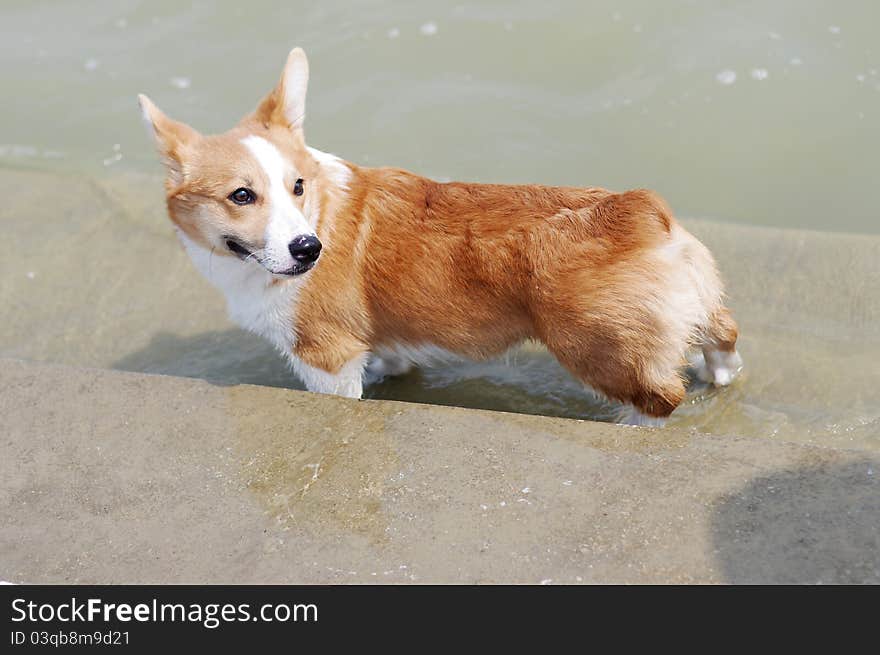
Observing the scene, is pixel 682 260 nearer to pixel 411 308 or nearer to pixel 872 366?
pixel 411 308

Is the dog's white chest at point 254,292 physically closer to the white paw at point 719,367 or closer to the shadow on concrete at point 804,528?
the white paw at point 719,367

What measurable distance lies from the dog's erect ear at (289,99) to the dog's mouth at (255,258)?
483 mm

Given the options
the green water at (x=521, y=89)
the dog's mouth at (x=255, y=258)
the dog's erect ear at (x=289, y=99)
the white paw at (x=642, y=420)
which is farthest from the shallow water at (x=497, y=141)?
the dog's erect ear at (x=289, y=99)

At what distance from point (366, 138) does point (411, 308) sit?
2.76 metres

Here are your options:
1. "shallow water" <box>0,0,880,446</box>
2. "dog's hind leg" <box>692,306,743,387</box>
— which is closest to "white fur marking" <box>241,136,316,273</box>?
"shallow water" <box>0,0,880,446</box>

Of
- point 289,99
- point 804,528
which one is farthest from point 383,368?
point 804,528

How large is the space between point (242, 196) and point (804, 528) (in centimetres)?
202

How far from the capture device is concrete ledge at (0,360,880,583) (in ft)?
7.85

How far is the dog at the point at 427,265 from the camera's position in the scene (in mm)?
3016

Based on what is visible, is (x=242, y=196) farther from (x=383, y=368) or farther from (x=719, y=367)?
(x=719, y=367)

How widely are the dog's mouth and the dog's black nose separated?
32 mm

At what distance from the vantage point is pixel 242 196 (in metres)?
3.15

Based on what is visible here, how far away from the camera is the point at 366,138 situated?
5.86m

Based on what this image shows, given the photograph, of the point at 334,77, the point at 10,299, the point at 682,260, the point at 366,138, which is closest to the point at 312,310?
the point at 682,260
